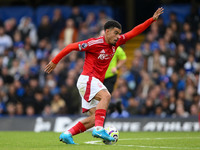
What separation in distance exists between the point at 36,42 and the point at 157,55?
600 centimetres

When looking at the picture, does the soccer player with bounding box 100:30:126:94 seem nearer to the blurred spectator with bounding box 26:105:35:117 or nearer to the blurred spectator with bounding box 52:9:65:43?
the blurred spectator with bounding box 26:105:35:117

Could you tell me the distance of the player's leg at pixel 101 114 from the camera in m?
8.54

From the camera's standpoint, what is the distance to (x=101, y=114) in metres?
8.84

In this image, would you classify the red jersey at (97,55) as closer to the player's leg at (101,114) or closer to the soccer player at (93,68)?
the soccer player at (93,68)

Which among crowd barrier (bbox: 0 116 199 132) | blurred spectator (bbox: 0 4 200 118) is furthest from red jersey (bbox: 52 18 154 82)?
blurred spectator (bbox: 0 4 200 118)

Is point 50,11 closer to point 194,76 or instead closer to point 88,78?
point 194,76

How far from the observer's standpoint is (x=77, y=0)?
24.3 metres

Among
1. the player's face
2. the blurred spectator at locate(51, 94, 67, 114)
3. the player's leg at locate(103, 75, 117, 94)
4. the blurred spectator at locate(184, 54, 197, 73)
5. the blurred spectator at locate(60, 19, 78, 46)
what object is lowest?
the blurred spectator at locate(51, 94, 67, 114)

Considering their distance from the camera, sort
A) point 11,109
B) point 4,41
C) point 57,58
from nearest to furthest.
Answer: point 57,58 < point 11,109 < point 4,41

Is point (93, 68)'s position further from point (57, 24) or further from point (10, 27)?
point (10, 27)

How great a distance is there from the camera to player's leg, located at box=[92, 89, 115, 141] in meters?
8.54

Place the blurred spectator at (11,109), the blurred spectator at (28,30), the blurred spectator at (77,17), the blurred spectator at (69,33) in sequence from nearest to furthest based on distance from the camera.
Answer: the blurred spectator at (11,109), the blurred spectator at (69,33), the blurred spectator at (77,17), the blurred spectator at (28,30)

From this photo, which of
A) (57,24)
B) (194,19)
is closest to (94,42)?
(194,19)

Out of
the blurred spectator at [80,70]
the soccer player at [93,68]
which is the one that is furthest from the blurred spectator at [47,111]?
the soccer player at [93,68]
